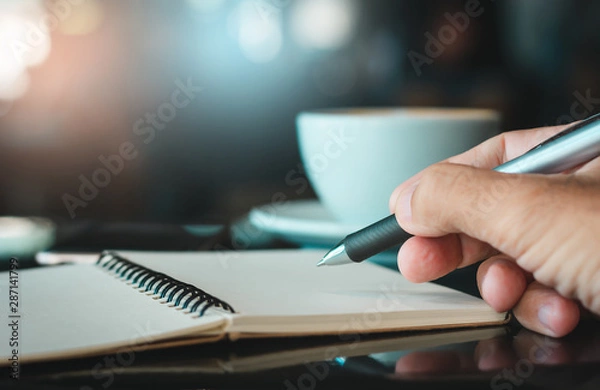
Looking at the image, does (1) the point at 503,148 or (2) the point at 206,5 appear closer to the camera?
(1) the point at 503,148

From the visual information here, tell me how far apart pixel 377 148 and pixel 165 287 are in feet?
1.06

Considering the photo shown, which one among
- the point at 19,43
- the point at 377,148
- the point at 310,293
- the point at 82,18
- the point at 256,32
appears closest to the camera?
the point at 310,293

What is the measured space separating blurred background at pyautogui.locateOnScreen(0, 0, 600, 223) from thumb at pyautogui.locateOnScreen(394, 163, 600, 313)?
35.6 inches

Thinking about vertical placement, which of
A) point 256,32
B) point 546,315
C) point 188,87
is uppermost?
point 256,32

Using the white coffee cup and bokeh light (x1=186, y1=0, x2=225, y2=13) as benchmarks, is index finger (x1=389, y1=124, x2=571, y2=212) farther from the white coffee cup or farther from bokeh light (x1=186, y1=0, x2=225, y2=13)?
bokeh light (x1=186, y1=0, x2=225, y2=13)

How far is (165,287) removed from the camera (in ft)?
1.35

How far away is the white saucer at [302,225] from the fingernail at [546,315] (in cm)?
30

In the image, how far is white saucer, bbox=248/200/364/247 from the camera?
27.1 inches

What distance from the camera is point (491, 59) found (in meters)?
2.04

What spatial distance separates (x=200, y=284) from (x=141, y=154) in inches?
48.3

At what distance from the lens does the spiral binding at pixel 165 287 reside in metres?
0.37

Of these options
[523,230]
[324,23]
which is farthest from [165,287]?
[324,23]

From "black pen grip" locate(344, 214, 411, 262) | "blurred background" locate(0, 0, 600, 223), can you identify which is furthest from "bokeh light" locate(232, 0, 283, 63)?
"black pen grip" locate(344, 214, 411, 262)

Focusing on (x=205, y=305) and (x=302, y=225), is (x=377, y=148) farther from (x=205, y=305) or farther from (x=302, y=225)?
(x=205, y=305)
